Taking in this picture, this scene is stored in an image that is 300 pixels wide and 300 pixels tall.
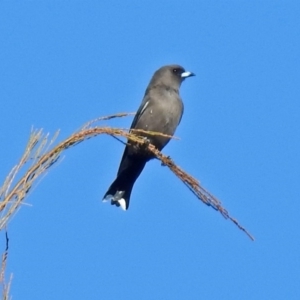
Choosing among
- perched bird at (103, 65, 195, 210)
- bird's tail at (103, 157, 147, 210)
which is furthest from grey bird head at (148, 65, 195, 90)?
bird's tail at (103, 157, 147, 210)

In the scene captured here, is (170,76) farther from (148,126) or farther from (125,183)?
(125,183)

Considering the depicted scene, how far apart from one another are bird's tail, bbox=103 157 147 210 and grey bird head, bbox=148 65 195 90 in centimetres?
86

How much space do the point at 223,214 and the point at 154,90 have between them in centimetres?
428

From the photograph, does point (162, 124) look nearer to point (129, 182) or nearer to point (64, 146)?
point (129, 182)

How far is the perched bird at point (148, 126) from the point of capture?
23.0ft

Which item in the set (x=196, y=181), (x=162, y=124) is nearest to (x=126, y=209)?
(x=162, y=124)

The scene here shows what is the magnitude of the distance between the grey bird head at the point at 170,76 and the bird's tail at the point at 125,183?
2.82 feet

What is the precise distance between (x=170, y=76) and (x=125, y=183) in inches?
47.7

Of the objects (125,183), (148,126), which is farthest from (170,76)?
(125,183)

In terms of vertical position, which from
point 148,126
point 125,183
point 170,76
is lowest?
point 125,183

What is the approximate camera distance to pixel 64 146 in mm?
3006

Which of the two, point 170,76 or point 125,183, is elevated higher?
point 170,76

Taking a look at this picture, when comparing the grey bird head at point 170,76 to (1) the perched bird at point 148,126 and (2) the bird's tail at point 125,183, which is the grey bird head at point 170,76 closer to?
(1) the perched bird at point 148,126

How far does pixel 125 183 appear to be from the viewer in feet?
23.6
